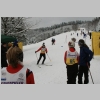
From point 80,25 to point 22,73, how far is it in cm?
9281

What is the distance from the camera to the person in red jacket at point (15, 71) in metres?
2.46

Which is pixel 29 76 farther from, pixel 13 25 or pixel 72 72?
pixel 13 25

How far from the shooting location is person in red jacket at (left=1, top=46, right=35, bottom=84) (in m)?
2.46

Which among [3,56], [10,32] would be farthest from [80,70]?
[10,32]

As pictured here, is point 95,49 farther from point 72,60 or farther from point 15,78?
point 15,78

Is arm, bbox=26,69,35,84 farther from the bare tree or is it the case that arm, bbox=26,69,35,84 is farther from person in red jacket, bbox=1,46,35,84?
the bare tree

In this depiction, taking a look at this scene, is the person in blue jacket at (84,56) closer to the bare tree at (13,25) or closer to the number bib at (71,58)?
the number bib at (71,58)

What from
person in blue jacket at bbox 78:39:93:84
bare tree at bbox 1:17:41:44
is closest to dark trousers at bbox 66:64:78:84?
person in blue jacket at bbox 78:39:93:84

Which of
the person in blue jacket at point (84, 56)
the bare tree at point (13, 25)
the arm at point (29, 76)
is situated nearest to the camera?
the arm at point (29, 76)

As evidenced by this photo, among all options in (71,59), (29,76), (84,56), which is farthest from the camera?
(84,56)

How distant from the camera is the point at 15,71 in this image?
259 centimetres

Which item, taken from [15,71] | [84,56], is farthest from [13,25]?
[15,71]

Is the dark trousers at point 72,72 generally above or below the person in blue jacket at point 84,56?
below

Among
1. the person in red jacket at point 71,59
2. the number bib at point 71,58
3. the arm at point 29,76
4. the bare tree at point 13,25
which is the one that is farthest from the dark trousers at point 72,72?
the bare tree at point 13,25
